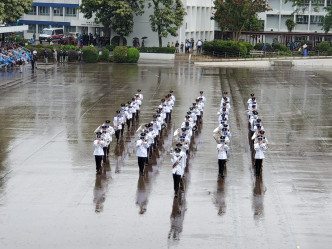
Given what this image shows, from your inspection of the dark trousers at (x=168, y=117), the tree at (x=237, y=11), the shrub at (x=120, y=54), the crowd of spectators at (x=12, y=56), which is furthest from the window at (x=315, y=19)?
the dark trousers at (x=168, y=117)

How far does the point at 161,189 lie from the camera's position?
63.0 feet

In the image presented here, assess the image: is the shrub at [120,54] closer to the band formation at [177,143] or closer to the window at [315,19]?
the window at [315,19]

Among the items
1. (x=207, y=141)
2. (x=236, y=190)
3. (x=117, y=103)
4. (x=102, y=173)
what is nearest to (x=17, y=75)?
(x=117, y=103)

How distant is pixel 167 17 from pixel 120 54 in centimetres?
609

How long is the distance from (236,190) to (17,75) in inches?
1151

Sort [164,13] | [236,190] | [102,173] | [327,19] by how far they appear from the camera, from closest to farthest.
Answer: [236,190]
[102,173]
[164,13]
[327,19]

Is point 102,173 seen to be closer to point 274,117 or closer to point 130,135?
point 130,135

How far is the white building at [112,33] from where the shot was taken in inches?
2559

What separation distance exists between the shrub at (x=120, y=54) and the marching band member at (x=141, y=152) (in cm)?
3584

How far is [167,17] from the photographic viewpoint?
59.4 meters

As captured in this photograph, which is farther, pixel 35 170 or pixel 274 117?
pixel 274 117

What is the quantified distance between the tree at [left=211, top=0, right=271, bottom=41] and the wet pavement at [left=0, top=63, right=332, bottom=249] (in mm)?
27303

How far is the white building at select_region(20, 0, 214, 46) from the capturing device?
6500 centimetres

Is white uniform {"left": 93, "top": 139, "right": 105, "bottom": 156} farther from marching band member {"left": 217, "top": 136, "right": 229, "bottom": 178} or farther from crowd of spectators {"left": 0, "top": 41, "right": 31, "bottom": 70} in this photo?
crowd of spectators {"left": 0, "top": 41, "right": 31, "bottom": 70}
